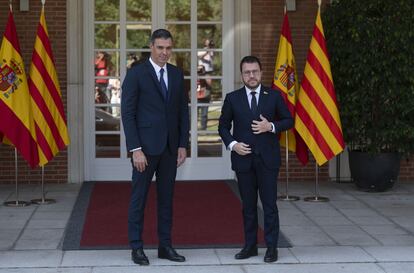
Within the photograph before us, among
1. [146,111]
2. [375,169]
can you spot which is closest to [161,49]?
[146,111]

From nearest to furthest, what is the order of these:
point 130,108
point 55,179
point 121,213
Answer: point 130,108
point 121,213
point 55,179

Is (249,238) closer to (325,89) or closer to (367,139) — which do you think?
(325,89)

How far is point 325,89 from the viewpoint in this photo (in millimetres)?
9141

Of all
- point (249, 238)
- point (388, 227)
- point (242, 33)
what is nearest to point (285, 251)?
point (249, 238)

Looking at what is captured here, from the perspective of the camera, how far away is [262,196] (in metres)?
6.25

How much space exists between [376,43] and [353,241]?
120 inches

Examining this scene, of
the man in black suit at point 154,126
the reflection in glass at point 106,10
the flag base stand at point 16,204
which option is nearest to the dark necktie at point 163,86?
the man in black suit at point 154,126

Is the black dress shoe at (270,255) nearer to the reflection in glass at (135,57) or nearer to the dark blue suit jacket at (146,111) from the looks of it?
the dark blue suit jacket at (146,111)

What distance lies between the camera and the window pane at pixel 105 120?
35.7ft

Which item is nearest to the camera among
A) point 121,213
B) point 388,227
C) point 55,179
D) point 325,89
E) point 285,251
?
point 285,251

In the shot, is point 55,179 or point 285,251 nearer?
point 285,251

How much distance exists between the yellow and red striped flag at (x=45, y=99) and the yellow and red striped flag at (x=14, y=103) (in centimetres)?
12

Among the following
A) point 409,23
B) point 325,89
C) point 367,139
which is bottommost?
point 367,139

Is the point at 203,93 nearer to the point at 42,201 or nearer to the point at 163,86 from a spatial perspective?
the point at 42,201
